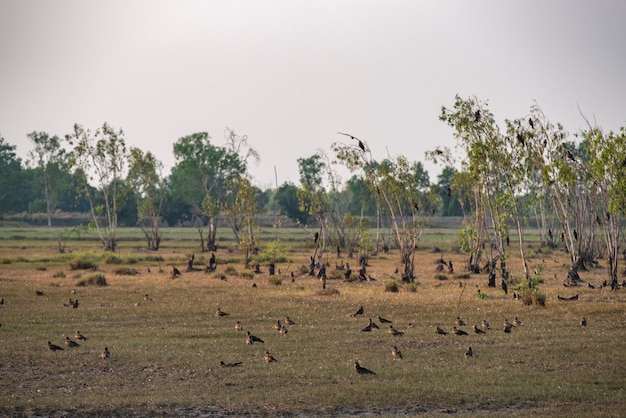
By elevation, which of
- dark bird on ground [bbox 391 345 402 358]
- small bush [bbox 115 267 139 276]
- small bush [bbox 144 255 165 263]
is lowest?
dark bird on ground [bbox 391 345 402 358]

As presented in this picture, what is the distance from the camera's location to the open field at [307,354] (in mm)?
16672

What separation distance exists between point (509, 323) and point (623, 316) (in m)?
5.14

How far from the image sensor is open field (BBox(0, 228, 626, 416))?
656 inches

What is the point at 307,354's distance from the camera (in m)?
21.8

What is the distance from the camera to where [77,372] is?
65.1 ft

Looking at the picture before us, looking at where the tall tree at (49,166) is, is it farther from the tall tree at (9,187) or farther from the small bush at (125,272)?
the small bush at (125,272)

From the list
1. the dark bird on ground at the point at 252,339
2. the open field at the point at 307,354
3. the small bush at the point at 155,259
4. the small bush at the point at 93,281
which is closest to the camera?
the open field at the point at 307,354

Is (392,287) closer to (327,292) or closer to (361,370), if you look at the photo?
(327,292)

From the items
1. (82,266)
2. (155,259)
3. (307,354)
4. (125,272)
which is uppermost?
(82,266)

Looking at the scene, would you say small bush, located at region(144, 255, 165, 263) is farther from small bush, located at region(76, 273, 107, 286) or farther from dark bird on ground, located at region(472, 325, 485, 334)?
dark bird on ground, located at region(472, 325, 485, 334)

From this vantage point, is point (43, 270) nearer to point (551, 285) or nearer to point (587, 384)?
point (551, 285)

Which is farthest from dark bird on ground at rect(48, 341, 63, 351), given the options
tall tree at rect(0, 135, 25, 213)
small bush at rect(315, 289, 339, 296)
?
tall tree at rect(0, 135, 25, 213)

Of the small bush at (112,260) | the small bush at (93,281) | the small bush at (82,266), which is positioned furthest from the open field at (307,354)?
the small bush at (112,260)

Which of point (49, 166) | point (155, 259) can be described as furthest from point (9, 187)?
point (155, 259)
